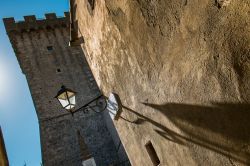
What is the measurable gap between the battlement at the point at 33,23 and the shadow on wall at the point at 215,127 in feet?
59.9

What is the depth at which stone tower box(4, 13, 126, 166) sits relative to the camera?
57.9 feet

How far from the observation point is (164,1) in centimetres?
343

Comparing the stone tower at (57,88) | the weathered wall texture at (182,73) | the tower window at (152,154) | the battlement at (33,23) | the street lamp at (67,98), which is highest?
the battlement at (33,23)

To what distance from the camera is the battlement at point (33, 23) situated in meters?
20.6

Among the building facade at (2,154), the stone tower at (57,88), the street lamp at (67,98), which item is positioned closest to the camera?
the street lamp at (67,98)

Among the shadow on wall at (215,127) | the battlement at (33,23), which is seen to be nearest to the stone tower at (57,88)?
the battlement at (33,23)

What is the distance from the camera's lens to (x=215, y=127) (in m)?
3.20

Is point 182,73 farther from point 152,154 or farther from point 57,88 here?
point 57,88

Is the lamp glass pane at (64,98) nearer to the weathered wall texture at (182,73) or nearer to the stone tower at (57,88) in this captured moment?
the weathered wall texture at (182,73)

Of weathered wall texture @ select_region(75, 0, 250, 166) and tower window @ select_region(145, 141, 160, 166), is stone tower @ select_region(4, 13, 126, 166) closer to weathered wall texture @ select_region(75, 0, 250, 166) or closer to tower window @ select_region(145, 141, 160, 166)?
tower window @ select_region(145, 141, 160, 166)

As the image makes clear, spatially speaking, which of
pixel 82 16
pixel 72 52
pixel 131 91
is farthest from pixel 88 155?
pixel 131 91

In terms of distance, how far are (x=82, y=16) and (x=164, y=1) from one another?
157 inches

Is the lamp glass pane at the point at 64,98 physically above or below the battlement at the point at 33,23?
below

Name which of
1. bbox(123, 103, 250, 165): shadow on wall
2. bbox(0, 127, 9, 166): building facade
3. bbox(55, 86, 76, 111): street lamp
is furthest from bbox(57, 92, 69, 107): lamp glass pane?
bbox(123, 103, 250, 165): shadow on wall
